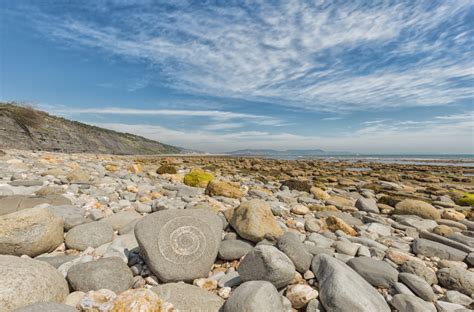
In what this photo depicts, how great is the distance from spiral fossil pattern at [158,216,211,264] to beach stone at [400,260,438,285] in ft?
9.71

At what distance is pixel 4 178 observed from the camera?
7785mm

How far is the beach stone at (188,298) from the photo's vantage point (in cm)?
250

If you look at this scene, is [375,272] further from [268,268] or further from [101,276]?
[101,276]

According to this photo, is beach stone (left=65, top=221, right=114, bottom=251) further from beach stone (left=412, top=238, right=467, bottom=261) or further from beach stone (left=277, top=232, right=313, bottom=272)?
beach stone (left=412, top=238, right=467, bottom=261)

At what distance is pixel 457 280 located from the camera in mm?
3201

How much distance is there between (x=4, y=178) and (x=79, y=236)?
6.49 metres

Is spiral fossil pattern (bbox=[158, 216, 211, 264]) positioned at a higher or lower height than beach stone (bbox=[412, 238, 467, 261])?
higher

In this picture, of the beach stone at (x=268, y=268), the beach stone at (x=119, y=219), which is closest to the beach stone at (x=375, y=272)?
the beach stone at (x=268, y=268)

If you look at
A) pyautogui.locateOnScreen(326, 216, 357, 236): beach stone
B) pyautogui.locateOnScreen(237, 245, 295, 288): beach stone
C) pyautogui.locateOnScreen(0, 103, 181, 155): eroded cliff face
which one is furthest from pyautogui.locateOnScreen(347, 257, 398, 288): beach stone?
pyautogui.locateOnScreen(0, 103, 181, 155): eroded cliff face

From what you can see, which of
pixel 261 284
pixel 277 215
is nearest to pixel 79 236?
pixel 261 284

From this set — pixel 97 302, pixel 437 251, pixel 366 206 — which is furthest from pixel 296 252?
pixel 366 206

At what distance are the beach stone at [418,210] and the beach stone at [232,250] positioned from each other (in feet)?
20.7

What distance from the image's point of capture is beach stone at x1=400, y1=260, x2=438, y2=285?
3.30 metres

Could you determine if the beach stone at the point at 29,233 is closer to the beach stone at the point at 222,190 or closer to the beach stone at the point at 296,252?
the beach stone at the point at 296,252
